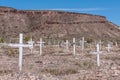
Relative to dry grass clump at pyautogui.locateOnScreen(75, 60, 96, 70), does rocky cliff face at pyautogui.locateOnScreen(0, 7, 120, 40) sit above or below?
above

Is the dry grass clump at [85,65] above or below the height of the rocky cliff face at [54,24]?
below

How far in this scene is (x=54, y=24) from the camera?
139250mm

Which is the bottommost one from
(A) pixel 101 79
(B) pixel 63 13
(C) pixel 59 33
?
(A) pixel 101 79

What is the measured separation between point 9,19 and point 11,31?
1549 centimetres

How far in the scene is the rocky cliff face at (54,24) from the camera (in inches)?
5015

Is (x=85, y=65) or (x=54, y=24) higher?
(x=54, y=24)

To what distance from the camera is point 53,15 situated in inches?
6014

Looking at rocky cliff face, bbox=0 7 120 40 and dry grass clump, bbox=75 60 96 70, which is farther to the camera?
rocky cliff face, bbox=0 7 120 40

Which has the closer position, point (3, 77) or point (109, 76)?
point (3, 77)

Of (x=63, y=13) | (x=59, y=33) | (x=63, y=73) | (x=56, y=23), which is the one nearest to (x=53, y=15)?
(x=63, y=13)

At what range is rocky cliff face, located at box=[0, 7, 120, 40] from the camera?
12738 cm

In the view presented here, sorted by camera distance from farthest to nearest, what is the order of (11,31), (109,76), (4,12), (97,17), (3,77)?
(97,17), (4,12), (11,31), (109,76), (3,77)

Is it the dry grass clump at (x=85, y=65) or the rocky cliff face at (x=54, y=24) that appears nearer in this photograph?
the dry grass clump at (x=85, y=65)

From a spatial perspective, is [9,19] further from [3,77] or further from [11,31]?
[3,77]
